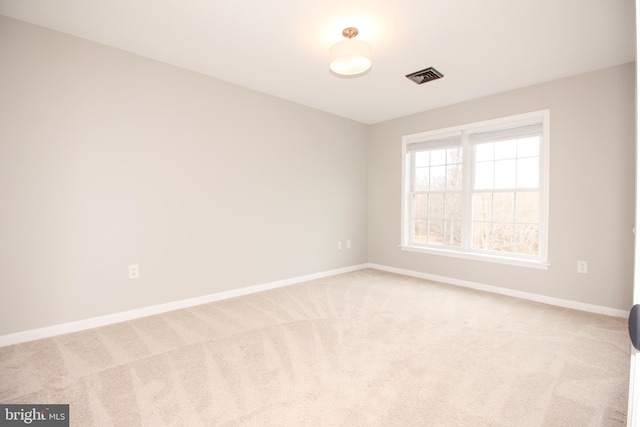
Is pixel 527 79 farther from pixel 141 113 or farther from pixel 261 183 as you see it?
pixel 141 113

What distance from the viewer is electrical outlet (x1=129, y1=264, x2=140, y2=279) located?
113 inches

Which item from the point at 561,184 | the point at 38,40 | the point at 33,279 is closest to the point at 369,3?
the point at 38,40

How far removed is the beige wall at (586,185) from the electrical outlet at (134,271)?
3887 mm

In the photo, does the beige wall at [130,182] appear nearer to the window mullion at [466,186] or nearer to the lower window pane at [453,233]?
the lower window pane at [453,233]

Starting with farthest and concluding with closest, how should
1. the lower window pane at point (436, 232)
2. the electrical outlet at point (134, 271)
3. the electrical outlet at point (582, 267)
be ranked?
the lower window pane at point (436, 232), the electrical outlet at point (582, 267), the electrical outlet at point (134, 271)

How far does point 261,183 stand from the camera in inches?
150

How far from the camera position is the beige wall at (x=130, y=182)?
2.38 meters

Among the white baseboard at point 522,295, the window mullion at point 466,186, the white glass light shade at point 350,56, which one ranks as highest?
the white glass light shade at point 350,56

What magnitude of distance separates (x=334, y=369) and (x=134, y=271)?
6.88 ft

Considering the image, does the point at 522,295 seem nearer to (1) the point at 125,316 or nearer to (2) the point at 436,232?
(2) the point at 436,232

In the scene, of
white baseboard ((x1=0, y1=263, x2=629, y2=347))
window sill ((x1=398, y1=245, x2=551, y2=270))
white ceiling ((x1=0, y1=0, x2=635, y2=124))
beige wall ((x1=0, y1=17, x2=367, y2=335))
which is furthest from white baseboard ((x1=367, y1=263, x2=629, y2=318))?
white ceiling ((x1=0, y1=0, x2=635, y2=124))

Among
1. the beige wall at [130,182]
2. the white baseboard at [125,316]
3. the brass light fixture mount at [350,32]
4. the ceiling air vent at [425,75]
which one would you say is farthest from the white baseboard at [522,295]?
the brass light fixture mount at [350,32]

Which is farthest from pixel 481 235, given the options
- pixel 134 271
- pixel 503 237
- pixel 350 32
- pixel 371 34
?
pixel 134 271

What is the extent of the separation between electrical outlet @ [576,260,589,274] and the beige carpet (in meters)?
0.44
